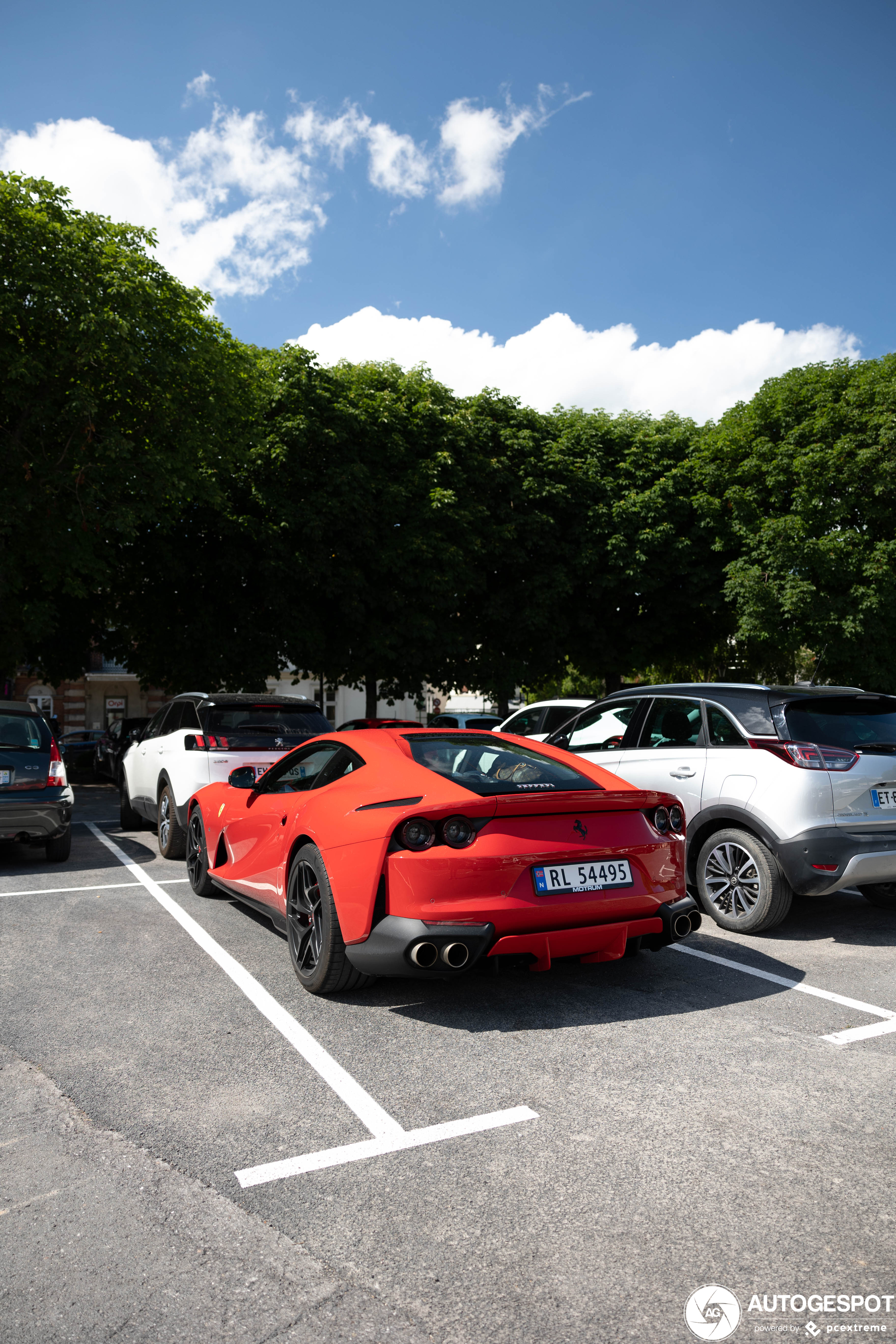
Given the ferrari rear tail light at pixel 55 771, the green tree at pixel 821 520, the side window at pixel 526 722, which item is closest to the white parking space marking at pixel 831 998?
the ferrari rear tail light at pixel 55 771

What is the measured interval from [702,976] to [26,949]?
4068 mm

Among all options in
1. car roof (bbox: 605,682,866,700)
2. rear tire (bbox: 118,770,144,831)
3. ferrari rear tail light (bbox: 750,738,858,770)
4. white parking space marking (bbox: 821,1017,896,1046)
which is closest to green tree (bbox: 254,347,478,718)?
rear tire (bbox: 118,770,144,831)

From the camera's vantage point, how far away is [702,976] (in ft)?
17.1

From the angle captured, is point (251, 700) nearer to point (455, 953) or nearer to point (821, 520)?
point (455, 953)

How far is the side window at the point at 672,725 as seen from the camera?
23.2 ft

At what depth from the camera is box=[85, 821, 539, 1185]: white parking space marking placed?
304 centimetres

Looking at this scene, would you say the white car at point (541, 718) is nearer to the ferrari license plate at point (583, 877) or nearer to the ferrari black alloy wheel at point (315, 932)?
the ferrari black alloy wheel at point (315, 932)

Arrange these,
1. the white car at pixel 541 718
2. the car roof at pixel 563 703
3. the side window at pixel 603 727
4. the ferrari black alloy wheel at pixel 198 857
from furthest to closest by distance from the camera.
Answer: the white car at pixel 541 718
the car roof at pixel 563 703
the side window at pixel 603 727
the ferrari black alloy wheel at pixel 198 857

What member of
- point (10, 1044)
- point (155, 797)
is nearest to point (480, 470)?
point (155, 797)

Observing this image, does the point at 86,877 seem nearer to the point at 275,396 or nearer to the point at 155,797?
the point at 155,797

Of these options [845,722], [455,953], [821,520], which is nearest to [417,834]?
[455,953]

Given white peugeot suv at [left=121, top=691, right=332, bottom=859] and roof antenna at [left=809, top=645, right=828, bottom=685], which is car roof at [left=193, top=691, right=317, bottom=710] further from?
roof antenna at [left=809, top=645, right=828, bottom=685]

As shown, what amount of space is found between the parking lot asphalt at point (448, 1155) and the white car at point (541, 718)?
780 centimetres

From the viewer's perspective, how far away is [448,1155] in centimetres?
307
